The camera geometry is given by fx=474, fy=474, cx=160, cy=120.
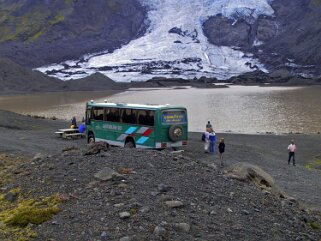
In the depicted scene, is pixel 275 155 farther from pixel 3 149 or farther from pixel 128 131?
pixel 3 149

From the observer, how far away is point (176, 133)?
20953 mm

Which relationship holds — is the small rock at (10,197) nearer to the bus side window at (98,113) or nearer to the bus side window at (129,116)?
the bus side window at (129,116)

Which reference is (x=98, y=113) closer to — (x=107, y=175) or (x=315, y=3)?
(x=107, y=175)

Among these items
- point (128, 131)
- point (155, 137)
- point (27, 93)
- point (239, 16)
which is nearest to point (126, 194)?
point (155, 137)

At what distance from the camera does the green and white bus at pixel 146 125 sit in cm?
2069

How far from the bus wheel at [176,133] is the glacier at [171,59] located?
5355 inches

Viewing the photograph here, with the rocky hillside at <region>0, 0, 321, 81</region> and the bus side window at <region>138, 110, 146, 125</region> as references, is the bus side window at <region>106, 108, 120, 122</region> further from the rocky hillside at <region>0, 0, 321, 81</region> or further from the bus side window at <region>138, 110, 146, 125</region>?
the rocky hillside at <region>0, 0, 321, 81</region>

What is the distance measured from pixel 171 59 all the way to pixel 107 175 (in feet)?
562

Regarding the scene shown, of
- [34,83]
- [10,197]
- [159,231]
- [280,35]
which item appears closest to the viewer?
[159,231]

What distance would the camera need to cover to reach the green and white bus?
20688mm

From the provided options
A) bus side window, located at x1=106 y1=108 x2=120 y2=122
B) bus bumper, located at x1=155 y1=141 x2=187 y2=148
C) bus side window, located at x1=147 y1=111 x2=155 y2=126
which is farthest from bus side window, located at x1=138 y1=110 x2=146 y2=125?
bus side window, located at x1=106 y1=108 x2=120 y2=122

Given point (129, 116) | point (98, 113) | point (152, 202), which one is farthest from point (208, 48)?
point (152, 202)

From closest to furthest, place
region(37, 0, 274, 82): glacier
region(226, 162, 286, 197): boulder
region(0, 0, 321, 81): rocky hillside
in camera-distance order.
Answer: region(226, 162, 286, 197): boulder → region(37, 0, 274, 82): glacier → region(0, 0, 321, 81): rocky hillside

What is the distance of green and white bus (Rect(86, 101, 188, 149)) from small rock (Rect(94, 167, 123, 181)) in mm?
10062
